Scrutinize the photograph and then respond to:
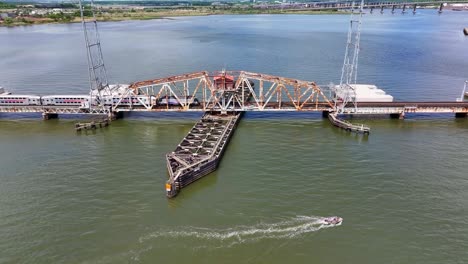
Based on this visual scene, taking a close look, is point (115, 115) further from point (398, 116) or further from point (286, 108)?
point (398, 116)

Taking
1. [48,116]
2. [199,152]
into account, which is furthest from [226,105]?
[48,116]

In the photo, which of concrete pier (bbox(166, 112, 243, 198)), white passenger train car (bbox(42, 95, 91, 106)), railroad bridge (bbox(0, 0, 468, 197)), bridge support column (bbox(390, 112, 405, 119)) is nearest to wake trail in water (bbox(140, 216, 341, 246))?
concrete pier (bbox(166, 112, 243, 198))

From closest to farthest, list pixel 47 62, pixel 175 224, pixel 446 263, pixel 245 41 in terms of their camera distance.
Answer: pixel 446 263 → pixel 175 224 → pixel 47 62 → pixel 245 41

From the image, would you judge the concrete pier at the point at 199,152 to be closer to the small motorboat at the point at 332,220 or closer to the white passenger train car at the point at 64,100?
the small motorboat at the point at 332,220

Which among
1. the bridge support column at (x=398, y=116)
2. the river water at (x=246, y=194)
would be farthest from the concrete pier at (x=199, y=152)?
the bridge support column at (x=398, y=116)

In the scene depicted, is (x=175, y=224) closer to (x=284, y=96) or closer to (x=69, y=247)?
(x=69, y=247)

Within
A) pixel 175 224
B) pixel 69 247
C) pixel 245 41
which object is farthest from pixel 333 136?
pixel 245 41

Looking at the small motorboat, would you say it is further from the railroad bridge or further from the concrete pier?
the railroad bridge
